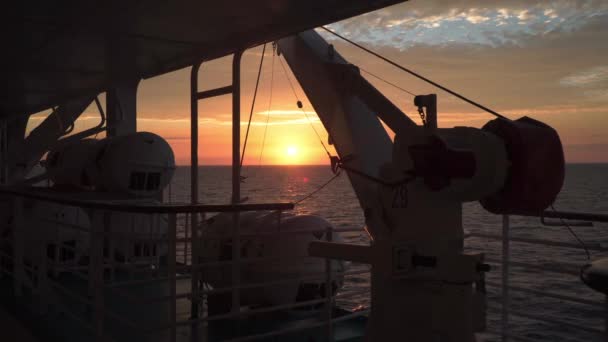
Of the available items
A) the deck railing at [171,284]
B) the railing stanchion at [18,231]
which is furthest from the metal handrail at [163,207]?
the railing stanchion at [18,231]

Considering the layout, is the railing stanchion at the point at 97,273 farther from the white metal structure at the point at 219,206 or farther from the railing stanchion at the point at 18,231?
the railing stanchion at the point at 18,231

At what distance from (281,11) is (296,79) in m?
1.00

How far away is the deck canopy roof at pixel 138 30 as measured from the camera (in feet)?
13.7

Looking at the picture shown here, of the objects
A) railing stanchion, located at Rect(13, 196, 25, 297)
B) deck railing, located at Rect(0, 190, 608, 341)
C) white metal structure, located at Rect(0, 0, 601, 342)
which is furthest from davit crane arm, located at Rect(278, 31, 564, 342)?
railing stanchion, located at Rect(13, 196, 25, 297)

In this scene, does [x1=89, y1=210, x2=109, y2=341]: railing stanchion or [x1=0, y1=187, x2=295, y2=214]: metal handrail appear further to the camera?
[x1=89, y1=210, x2=109, y2=341]: railing stanchion

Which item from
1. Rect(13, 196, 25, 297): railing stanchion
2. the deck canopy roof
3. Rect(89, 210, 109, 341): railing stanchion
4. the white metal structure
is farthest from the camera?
Rect(13, 196, 25, 297): railing stanchion

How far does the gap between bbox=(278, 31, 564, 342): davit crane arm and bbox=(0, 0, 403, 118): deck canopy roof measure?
1554 mm

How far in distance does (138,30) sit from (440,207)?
3.58 metres

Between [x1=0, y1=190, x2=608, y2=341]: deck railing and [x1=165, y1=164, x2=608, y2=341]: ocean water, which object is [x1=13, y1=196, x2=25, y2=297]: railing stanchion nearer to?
[x1=0, y1=190, x2=608, y2=341]: deck railing

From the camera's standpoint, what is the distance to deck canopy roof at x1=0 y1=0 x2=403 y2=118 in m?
4.19

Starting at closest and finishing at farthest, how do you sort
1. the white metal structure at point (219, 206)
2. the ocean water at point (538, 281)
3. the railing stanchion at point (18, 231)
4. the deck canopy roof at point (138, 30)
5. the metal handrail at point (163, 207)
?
the white metal structure at point (219, 206) < the metal handrail at point (163, 207) < the deck canopy roof at point (138, 30) < the railing stanchion at point (18, 231) < the ocean water at point (538, 281)

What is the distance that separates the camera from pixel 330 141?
4.87m

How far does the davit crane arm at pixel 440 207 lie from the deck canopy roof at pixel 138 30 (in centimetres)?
155

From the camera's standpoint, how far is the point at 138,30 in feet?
16.8
